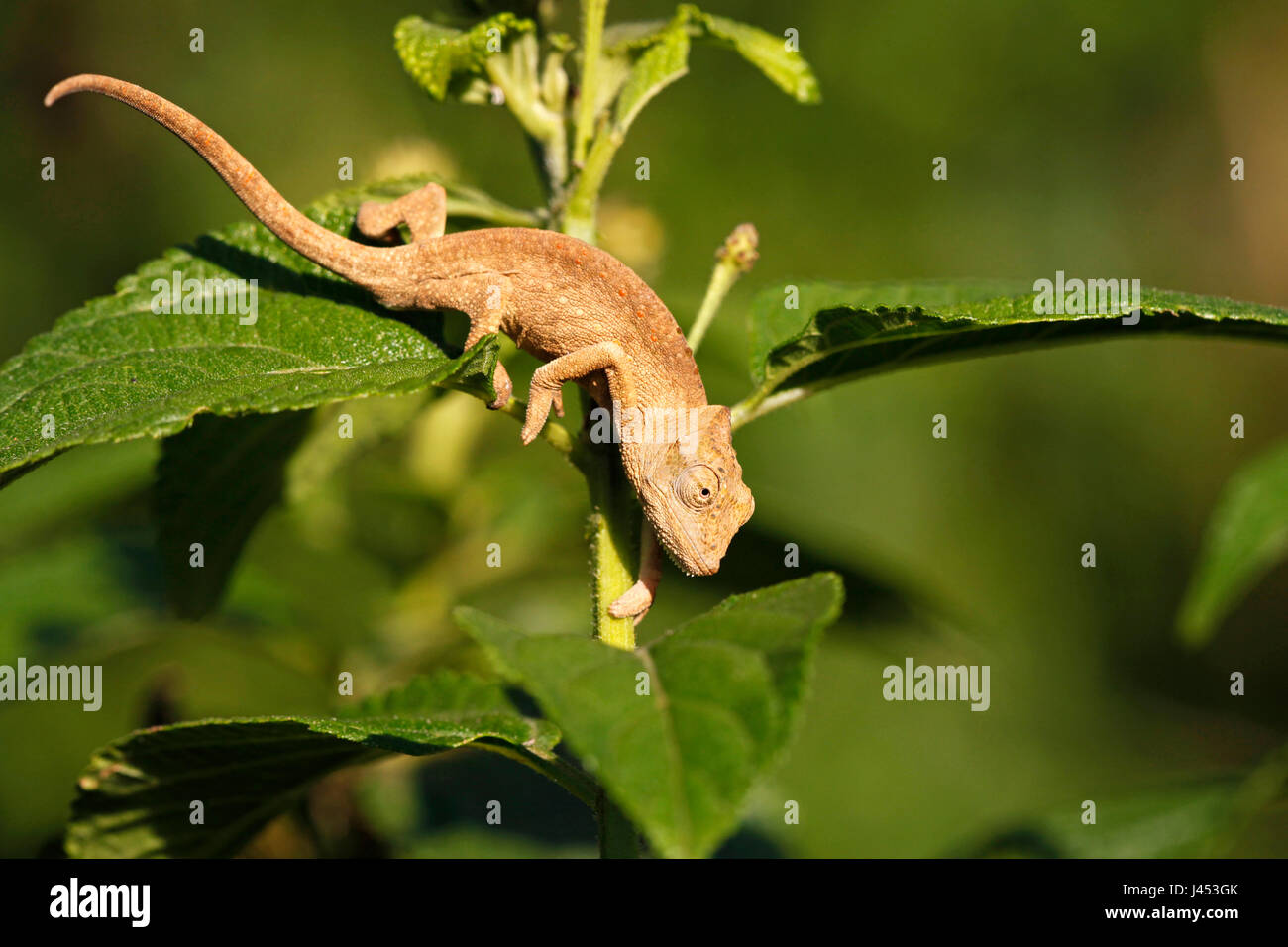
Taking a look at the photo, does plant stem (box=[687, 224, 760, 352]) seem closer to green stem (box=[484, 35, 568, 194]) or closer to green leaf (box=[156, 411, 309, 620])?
green stem (box=[484, 35, 568, 194])

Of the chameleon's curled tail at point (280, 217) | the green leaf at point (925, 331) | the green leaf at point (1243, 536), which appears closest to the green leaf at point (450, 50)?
the chameleon's curled tail at point (280, 217)

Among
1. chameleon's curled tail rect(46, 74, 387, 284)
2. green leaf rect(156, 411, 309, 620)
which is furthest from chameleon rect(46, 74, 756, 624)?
green leaf rect(156, 411, 309, 620)

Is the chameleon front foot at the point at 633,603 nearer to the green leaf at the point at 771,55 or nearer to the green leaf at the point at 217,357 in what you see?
the green leaf at the point at 217,357

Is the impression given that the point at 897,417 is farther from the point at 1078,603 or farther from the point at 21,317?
the point at 21,317

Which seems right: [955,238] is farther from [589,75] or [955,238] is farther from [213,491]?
[213,491]
